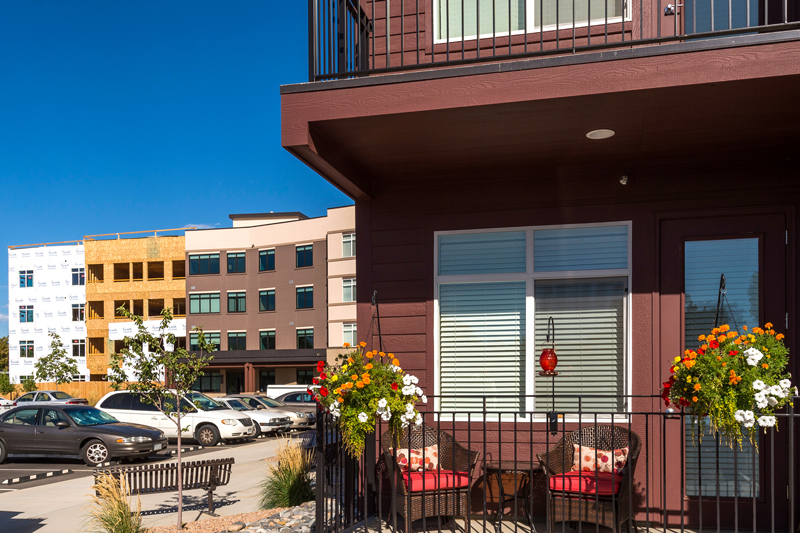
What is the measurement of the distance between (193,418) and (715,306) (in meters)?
14.2

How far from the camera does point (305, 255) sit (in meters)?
44.7

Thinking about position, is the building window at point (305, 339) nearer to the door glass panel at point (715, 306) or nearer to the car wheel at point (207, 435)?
the car wheel at point (207, 435)

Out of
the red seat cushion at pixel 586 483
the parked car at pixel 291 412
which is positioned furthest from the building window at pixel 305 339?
the red seat cushion at pixel 586 483

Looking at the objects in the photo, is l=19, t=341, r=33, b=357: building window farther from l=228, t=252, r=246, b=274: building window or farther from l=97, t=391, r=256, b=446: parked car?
l=97, t=391, r=256, b=446: parked car

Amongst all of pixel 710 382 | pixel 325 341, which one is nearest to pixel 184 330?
pixel 325 341

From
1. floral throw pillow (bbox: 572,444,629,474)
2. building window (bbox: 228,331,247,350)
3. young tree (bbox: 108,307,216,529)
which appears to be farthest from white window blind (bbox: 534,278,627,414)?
building window (bbox: 228,331,247,350)

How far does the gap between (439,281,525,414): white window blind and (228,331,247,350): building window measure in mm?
41111

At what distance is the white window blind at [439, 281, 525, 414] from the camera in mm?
6844

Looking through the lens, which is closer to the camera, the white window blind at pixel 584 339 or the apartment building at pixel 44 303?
the white window blind at pixel 584 339

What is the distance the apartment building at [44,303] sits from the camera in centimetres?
5294

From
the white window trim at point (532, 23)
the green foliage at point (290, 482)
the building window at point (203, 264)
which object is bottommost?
the green foliage at point (290, 482)

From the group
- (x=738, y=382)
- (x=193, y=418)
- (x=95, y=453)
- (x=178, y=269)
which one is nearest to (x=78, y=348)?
(x=178, y=269)

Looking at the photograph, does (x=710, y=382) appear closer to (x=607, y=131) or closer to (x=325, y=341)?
(x=607, y=131)

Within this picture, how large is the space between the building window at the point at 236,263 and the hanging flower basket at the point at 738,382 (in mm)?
43955
